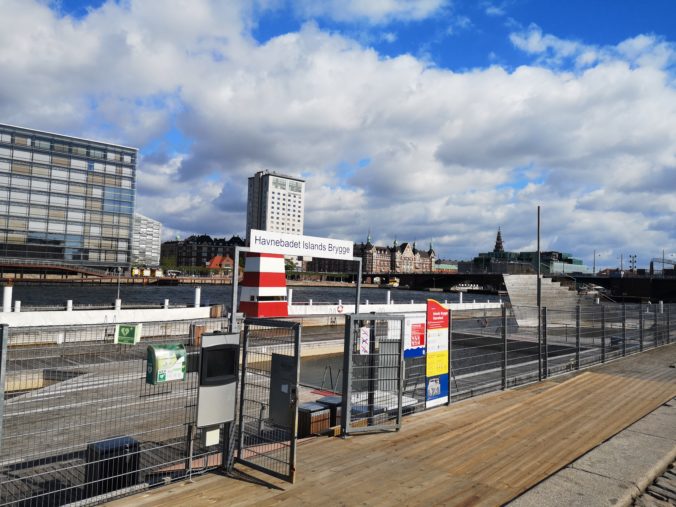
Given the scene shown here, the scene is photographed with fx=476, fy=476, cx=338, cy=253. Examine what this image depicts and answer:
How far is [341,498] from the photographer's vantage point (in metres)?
4.78

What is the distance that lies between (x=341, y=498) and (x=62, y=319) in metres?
17.9

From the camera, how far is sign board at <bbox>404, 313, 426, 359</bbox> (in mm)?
7840

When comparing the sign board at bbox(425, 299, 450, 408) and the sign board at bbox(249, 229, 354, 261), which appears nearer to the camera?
the sign board at bbox(249, 229, 354, 261)

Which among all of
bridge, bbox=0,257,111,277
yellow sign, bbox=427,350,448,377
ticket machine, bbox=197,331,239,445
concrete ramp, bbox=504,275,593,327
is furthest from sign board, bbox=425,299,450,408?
bridge, bbox=0,257,111,277

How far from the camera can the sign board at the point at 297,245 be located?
7.32m

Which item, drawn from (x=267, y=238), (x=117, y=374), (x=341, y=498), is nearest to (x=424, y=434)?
(x=341, y=498)

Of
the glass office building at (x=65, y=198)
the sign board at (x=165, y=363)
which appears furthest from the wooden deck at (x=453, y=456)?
the glass office building at (x=65, y=198)

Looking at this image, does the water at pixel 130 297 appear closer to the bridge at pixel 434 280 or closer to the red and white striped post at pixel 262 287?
the red and white striped post at pixel 262 287

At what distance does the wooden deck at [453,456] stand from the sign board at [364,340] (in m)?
1.22

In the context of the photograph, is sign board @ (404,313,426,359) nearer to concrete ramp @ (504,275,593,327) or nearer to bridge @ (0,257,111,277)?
concrete ramp @ (504,275,593,327)

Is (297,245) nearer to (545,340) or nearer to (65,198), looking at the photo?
(545,340)

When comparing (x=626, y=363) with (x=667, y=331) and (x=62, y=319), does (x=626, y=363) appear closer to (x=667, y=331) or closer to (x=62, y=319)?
(x=667, y=331)

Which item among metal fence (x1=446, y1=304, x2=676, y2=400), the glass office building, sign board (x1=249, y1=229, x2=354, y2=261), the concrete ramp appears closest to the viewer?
sign board (x1=249, y1=229, x2=354, y2=261)

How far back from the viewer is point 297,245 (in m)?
7.93
